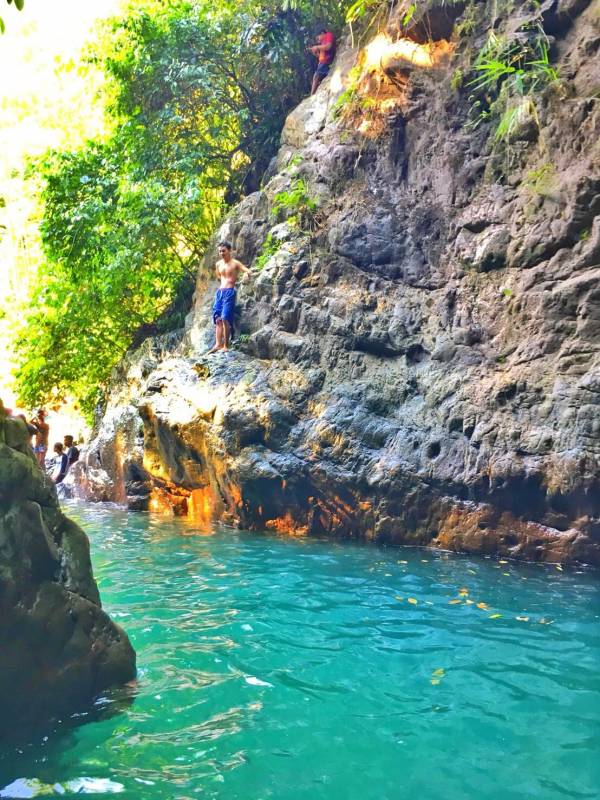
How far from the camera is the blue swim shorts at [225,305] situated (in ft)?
36.7

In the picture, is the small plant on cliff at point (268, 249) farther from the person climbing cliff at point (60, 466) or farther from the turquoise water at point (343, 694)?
the person climbing cliff at point (60, 466)

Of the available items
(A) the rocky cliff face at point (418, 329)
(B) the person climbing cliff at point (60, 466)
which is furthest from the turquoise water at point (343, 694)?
(B) the person climbing cliff at point (60, 466)

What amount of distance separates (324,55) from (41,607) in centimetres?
1238

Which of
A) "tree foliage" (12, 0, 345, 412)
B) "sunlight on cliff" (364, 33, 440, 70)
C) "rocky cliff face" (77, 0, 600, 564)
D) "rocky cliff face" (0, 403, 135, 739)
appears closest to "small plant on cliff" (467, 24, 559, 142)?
"rocky cliff face" (77, 0, 600, 564)

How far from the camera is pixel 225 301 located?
11188 millimetres

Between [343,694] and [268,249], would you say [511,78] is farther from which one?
[343,694]

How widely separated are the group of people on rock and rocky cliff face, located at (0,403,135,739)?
12.6m

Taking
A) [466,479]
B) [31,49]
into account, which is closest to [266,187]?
[466,479]

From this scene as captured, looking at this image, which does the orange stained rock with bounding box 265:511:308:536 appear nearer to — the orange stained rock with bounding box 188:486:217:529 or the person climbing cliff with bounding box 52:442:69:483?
the orange stained rock with bounding box 188:486:217:529

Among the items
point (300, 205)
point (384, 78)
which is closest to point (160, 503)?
point (300, 205)

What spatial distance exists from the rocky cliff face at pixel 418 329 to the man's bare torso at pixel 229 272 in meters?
0.24

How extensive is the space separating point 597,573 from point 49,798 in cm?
530

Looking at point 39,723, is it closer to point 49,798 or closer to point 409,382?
point 49,798

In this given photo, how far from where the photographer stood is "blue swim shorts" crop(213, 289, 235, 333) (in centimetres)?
1119
